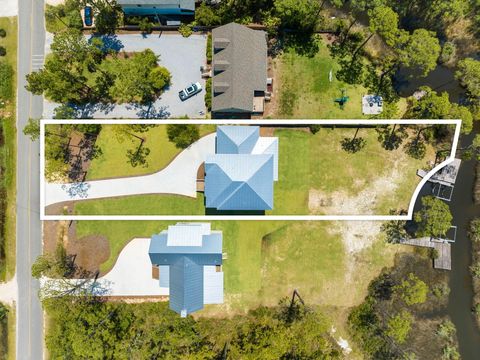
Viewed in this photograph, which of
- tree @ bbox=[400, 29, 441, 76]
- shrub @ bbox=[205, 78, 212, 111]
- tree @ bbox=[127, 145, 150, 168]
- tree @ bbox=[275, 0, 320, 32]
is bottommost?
tree @ bbox=[127, 145, 150, 168]

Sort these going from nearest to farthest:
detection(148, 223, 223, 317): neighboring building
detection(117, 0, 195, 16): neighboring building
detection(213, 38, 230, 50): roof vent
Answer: detection(148, 223, 223, 317): neighboring building, detection(213, 38, 230, 50): roof vent, detection(117, 0, 195, 16): neighboring building

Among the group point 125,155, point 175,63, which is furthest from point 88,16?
point 125,155

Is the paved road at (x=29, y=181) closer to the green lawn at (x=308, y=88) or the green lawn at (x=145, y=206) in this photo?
the green lawn at (x=145, y=206)

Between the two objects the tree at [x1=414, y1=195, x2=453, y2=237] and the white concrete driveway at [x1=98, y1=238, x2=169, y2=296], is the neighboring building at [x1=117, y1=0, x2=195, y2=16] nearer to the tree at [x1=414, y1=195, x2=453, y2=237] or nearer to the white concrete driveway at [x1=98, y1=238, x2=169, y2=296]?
the white concrete driveway at [x1=98, y1=238, x2=169, y2=296]

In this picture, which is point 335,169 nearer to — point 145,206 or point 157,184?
point 157,184

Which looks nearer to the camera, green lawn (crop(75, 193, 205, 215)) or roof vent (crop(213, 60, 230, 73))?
roof vent (crop(213, 60, 230, 73))

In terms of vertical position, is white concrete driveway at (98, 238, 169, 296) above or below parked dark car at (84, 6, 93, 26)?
below

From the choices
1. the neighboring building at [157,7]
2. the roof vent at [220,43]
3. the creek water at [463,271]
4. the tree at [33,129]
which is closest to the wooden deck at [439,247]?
the creek water at [463,271]

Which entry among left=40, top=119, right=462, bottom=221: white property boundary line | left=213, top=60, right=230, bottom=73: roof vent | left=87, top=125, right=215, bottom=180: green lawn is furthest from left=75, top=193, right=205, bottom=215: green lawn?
left=213, top=60, right=230, bottom=73: roof vent

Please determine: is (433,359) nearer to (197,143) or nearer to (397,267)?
(397,267)
